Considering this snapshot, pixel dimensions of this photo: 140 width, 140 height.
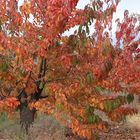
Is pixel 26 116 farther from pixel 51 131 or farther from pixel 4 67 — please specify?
pixel 4 67

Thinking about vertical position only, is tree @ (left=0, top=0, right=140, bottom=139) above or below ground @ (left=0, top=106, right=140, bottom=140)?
above

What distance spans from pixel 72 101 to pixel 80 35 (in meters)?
1.60

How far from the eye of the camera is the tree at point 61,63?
10344mm

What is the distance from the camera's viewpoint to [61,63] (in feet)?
36.6

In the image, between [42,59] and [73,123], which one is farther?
[42,59]

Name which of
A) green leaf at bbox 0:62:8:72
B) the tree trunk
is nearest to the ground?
the tree trunk

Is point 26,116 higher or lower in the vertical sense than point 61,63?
lower

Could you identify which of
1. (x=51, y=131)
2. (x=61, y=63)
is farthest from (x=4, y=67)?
(x=51, y=131)

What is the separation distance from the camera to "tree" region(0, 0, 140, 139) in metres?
10.3

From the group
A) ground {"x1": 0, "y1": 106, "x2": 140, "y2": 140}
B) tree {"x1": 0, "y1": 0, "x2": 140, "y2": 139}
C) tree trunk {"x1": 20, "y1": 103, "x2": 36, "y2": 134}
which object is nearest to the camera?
tree {"x1": 0, "y1": 0, "x2": 140, "y2": 139}

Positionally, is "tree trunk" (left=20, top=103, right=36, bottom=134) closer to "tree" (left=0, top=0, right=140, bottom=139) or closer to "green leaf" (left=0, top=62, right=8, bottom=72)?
"tree" (left=0, top=0, right=140, bottom=139)

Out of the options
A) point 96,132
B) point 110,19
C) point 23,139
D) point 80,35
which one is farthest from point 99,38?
point 23,139

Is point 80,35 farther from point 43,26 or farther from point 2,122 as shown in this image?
point 2,122

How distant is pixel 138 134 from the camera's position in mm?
14031
